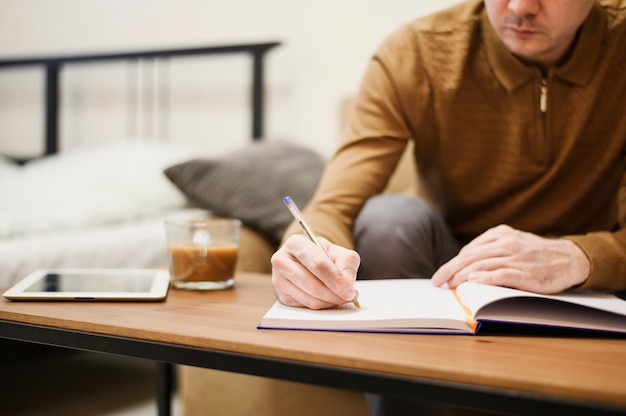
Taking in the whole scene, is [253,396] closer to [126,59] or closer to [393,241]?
[393,241]

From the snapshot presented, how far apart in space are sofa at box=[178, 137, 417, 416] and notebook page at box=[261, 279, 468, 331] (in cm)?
53

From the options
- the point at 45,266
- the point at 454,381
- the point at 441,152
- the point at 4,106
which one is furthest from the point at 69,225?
the point at 4,106

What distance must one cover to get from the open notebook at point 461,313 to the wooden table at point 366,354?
0.6 inches

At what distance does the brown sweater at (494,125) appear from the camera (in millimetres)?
1167

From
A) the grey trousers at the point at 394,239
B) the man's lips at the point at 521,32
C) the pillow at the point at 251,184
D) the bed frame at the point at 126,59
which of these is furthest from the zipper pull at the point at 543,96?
the bed frame at the point at 126,59

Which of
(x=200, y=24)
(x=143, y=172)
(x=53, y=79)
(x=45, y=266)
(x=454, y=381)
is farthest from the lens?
(x=53, y=79)

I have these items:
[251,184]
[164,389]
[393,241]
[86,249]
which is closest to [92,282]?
[164,389]

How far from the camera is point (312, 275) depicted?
2.48 ft

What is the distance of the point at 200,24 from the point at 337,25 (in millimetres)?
569

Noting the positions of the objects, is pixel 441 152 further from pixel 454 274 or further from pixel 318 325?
pixel 318 325

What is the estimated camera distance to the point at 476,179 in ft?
4.10

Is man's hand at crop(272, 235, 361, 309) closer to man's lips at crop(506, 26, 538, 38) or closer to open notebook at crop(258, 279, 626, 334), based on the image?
open notebook at crop(258, 279, 626, 334)

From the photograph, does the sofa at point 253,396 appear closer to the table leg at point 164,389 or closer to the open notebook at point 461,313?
the table leg at point 164,389

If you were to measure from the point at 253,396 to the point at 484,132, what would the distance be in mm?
667
